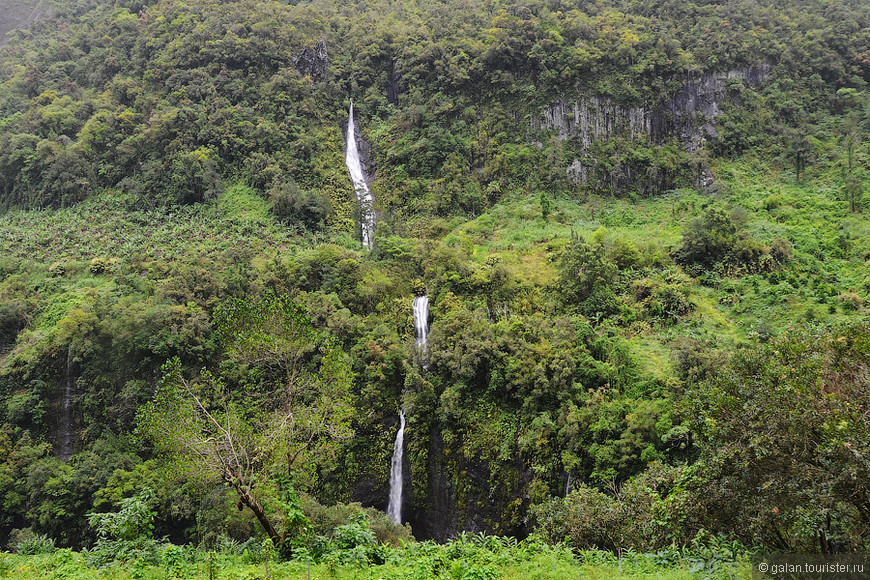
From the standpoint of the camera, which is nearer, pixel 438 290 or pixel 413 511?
pixel 413 511

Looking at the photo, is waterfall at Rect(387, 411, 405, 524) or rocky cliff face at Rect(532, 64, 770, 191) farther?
rocky cliff face at Rect(532, 64, 770, 191)

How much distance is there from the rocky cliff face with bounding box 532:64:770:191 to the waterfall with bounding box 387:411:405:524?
26.2 meters

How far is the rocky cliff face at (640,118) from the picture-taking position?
129 ft

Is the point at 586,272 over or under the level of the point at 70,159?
under

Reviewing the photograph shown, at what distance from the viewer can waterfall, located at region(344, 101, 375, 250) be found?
3775 centimetres

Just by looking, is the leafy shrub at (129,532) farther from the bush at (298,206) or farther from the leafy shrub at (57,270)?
the bush at (298,206)

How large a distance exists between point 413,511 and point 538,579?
1372 cm

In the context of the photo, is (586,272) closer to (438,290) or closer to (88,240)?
(438,290)

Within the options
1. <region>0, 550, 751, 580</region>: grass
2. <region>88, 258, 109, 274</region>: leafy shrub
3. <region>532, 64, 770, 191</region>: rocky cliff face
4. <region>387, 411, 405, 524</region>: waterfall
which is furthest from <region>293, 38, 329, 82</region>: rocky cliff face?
<region>0, 550, 751, 580</region>: grass

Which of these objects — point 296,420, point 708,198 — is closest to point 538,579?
point 296,420

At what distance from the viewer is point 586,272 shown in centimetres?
2481

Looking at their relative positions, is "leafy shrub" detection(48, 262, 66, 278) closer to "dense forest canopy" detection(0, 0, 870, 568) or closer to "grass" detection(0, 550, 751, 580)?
"dense forest canopy" detection(0, 0, 870, 568)

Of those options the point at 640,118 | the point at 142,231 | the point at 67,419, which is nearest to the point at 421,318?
the point at 67,419

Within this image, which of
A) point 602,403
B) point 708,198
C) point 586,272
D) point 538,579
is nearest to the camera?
point 538,579
